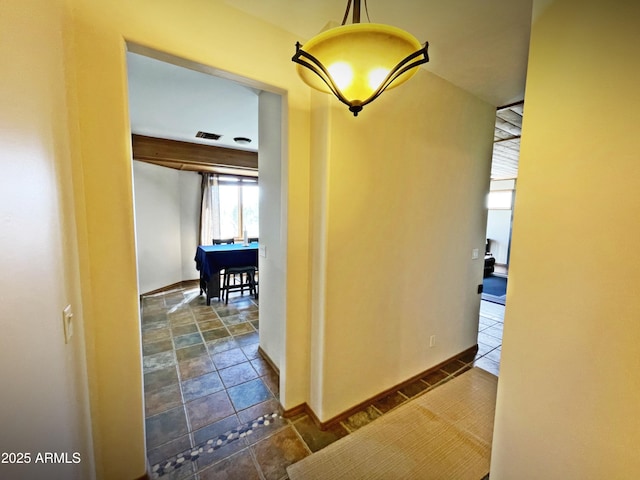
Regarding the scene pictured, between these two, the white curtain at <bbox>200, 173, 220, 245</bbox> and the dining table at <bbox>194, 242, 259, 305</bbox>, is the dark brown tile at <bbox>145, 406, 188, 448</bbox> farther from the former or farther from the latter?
the white curtain at <bbox>200, 173, 220, 245</bbox>

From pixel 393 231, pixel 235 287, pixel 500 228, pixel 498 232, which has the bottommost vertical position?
pixel 235 287

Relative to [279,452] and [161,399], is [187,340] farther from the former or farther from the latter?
[279,452]

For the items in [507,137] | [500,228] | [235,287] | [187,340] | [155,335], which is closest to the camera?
[187,340]

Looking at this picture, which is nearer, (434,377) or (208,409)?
(208,409)

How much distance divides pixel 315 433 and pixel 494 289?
540 centimetres

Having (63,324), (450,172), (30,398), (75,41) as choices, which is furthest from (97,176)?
(450,172)

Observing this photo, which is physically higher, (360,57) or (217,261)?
(360,57)

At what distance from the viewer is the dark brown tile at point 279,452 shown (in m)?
1.60

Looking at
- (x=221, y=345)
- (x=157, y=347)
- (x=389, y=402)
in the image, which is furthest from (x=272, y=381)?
(x=157, y=347)

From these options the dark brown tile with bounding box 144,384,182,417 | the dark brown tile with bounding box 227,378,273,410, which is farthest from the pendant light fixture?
the dark brown tile with bounding box 144,384,182,417

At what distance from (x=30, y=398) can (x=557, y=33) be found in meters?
2.05

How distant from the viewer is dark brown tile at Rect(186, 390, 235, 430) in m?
1.98

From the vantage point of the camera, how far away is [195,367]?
265 centimetres

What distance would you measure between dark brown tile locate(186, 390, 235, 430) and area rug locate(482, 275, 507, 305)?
186 inches
